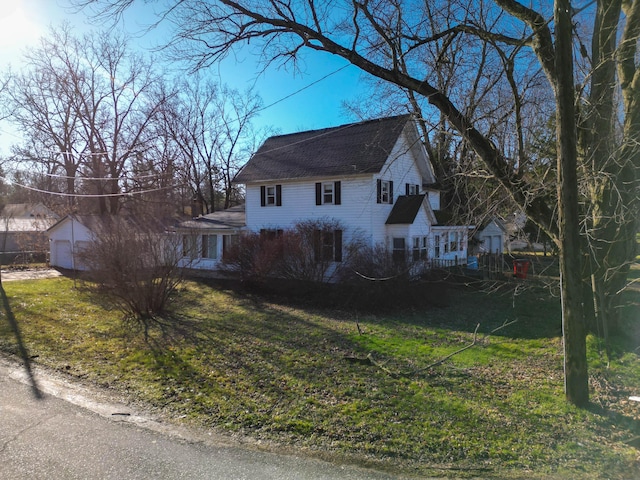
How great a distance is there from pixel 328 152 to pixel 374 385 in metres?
16.7

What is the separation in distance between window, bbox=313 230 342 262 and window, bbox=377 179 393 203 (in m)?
2.55

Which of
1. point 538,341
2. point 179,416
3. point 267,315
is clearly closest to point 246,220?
point 267,315

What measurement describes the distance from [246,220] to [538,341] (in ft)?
54.8

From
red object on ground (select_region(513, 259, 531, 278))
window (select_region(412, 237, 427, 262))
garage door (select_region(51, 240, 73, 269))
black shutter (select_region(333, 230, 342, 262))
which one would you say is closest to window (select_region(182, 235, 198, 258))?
black shutter (select_region(333, 230, 342, 262))

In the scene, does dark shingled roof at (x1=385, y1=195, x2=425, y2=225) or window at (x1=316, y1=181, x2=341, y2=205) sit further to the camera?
window at (x1=316, y1=181, x2=341, y2=205)

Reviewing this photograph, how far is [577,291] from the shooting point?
16.0 feet

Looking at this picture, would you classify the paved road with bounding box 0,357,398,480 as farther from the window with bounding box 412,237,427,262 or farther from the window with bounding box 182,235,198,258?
the window with bounding box 412,237,427,262

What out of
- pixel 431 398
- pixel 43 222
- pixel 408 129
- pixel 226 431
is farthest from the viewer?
pixel 43 222

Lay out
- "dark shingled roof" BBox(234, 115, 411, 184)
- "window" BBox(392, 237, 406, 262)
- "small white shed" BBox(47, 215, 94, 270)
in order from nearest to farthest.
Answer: "window" BBox(392, 237, 406, 262)
"dark shingled roof" BBox(234, 115, 411, 184)
"small white shed" BBox(47, 215, 94, 270)

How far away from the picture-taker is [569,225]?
4.91 metres

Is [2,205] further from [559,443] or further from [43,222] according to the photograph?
[559,443]

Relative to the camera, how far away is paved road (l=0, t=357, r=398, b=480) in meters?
3.40

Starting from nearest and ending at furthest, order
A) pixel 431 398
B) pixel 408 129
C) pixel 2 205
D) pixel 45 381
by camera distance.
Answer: pixel 431 398, pixel 45 381, pixel 408 129, pixel 2 205

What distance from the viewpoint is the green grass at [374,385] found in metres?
3.89
